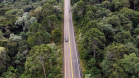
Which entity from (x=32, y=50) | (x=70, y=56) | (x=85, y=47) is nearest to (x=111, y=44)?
(x=85, y=47)

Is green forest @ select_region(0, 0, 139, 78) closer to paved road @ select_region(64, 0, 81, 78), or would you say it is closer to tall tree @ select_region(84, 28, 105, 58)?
tall tree @ select_region(84, 28, 105, 58)

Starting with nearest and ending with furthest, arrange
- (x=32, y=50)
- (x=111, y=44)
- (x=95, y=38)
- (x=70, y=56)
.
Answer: (x=32, y=50) < (x=95, y=38) < (x=111, y=44) < (x=70, y=56)

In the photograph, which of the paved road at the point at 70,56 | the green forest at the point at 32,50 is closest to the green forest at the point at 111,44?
the paved road at the point at 70,56

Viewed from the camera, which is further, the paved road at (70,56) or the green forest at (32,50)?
the paved road at (70,56)

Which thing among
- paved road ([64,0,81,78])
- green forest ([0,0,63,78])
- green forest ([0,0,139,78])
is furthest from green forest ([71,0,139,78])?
green forest ([0,0,63,78])

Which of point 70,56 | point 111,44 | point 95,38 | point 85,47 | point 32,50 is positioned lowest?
point 70,56

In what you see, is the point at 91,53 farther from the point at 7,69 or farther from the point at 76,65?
the point at 7,69

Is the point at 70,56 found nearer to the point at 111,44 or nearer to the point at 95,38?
the point at 95,38

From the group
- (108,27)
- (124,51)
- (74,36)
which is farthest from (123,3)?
(124,51)

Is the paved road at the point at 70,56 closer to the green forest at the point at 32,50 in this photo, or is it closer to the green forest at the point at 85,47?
the green forest at the point at 85,47

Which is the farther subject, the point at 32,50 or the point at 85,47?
the point at 85,47
